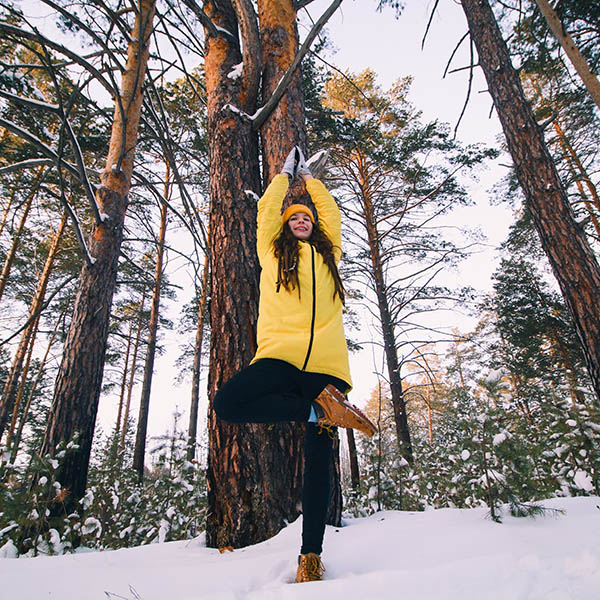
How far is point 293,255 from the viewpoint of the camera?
1.82 m

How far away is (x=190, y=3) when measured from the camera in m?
2.78

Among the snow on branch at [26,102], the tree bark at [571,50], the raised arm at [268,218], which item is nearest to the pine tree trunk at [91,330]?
the snow on branch at [26,102]

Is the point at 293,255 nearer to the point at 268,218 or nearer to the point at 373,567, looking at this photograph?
the point at 268,218

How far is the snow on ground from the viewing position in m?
1.08

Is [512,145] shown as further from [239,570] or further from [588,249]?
[239,570]

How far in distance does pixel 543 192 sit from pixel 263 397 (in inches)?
170

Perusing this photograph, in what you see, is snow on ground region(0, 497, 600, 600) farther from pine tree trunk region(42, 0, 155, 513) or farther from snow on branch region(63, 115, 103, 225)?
snow on branch region(63, 115, 103, 225)

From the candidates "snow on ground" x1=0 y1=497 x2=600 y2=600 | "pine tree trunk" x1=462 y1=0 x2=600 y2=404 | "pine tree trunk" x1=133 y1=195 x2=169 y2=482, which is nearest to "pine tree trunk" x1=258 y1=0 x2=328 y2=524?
"snow on ground" x1=0 y1=497 x2=600 y2=600

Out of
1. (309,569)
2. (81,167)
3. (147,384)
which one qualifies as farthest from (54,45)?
(147,384)

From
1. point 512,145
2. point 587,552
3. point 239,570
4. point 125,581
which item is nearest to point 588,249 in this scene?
point 512,145

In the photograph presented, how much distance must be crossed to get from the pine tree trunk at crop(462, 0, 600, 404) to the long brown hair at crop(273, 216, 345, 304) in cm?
326

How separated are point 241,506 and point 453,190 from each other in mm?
9143

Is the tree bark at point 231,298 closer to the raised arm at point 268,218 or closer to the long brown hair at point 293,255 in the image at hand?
the raised arm at point 268,218

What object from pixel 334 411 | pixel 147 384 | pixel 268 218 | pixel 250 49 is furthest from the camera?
pixel 147 384
